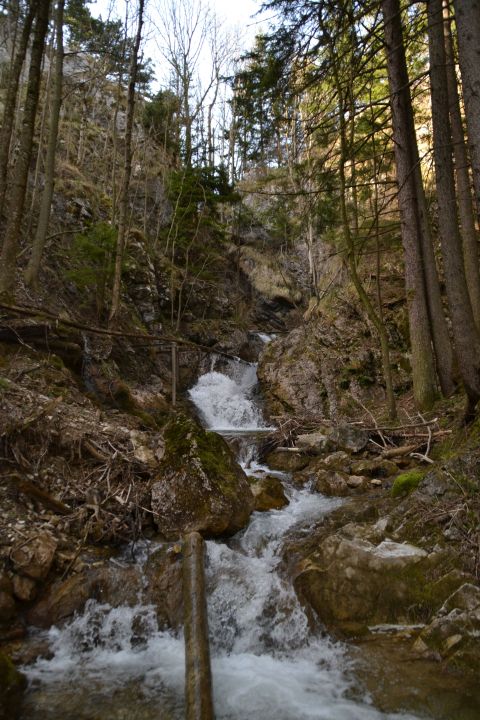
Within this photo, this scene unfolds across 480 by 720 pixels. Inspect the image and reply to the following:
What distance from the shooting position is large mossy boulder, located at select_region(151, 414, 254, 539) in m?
5.30

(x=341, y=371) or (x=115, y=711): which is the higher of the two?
(x=341, y=371)

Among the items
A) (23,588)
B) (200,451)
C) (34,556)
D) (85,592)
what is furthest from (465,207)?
(23,588)

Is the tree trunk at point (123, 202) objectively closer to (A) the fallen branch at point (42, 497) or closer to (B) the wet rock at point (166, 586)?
(A) the fallen branch at point (42, 497)

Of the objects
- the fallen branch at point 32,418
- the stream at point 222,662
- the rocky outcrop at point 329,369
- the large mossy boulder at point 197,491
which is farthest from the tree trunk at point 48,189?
the stream at point 222,662

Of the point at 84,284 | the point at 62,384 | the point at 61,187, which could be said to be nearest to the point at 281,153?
the point at 61,187

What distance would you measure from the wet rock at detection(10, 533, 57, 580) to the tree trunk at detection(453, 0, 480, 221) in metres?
5.35

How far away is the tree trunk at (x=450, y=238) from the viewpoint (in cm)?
564

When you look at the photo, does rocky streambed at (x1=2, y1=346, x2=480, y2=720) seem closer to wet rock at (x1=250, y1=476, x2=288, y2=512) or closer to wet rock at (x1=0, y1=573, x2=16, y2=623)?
wet rock at (x1=0, y1=573, x2=16, y2=623)

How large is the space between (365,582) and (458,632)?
2.94 ft

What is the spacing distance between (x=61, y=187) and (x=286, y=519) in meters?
19.5

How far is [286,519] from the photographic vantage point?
635 cm

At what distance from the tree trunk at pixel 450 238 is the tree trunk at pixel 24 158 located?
679 centimetres

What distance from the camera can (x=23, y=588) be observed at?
3.95m

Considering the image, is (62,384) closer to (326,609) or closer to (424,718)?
(326,609)
